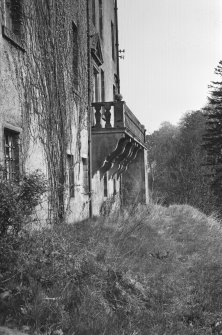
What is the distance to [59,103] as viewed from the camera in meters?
11.6

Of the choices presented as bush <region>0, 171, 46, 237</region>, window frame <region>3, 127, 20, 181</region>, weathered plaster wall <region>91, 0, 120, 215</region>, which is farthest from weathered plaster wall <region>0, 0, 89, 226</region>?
weathered plaster wall <region>91, 0, 120, 215</region>

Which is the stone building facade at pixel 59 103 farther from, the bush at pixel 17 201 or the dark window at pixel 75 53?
the bush at pixel 17 201

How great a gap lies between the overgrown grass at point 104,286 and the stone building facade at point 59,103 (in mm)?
1457

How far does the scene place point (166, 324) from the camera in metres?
6.60

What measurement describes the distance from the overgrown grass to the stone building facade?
1.46 meters

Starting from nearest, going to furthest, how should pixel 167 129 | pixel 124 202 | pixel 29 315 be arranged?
1. pixel 29 315
2. pixel 124 202
3. pixel 167 129

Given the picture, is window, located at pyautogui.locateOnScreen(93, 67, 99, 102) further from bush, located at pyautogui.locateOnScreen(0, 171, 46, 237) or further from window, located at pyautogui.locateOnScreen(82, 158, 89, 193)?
bush, located at pyautogui.locateOnScreen(0, 171, 46, 237)

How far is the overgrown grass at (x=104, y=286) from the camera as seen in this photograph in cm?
559

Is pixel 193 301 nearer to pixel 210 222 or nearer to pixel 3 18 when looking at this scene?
pixel 3 18

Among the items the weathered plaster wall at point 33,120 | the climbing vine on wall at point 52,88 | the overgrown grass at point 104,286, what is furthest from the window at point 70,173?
the overgrown grass at point 104,286

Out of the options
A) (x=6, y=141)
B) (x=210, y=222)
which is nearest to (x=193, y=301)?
(x=6, y=141)

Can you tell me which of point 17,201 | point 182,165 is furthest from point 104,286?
point 182,165

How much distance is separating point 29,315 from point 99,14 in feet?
50.7

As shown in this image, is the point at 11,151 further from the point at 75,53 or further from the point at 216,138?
the point at 216,138
